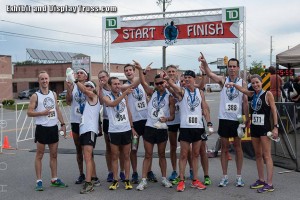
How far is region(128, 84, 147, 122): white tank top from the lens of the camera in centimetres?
684

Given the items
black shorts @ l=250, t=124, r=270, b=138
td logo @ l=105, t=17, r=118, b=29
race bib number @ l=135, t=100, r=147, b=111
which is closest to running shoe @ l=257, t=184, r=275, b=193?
black shorts @ l=250, t=124, r=270, b=138

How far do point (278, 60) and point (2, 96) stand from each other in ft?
117

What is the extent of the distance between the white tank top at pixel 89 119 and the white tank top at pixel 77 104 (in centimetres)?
26

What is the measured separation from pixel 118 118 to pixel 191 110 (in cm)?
126

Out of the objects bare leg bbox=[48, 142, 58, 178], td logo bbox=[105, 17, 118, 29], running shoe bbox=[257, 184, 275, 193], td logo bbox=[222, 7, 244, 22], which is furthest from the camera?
td logo bbox=[105, 17, 118, 29]

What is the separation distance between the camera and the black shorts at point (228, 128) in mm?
6435

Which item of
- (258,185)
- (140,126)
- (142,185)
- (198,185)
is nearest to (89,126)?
(140,126)

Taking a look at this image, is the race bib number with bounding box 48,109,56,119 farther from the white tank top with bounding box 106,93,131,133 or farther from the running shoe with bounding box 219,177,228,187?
the running shoe with bounding box 219,177,228,187

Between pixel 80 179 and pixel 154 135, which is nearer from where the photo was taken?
pixel 154 135

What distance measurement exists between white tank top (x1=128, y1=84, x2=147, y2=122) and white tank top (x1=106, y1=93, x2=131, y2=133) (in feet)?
1.49

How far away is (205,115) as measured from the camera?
6.50 m

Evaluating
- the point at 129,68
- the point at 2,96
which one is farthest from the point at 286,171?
the point at 2,96

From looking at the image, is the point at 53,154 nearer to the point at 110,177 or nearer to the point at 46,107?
the point at 46,107

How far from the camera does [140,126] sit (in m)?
6.89
